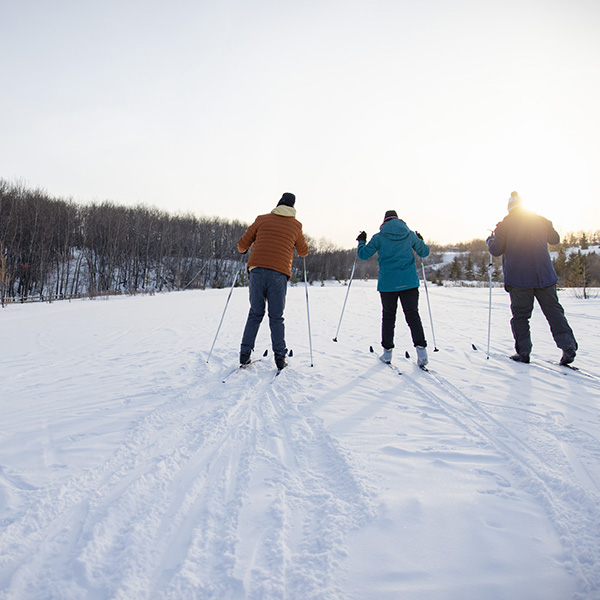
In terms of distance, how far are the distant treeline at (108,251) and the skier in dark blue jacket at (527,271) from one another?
1350 cm

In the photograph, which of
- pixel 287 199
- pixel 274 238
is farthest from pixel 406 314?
pixel 287 199

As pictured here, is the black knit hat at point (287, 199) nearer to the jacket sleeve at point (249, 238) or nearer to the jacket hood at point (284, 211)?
the jacket hood at point (284, 211)

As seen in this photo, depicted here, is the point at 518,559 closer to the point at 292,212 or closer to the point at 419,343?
the point at 419,343

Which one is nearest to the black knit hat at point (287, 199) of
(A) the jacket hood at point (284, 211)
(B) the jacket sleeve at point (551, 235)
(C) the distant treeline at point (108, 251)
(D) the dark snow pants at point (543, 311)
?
(A) the jacket hood at point (284, 211)

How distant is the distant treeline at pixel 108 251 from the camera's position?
2566 centimetres

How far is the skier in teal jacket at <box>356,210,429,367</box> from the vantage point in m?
4.18

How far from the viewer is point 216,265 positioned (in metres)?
46.9

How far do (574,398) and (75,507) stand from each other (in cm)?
393

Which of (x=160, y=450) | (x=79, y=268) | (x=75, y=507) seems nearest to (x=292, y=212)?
(x=160, y=450)

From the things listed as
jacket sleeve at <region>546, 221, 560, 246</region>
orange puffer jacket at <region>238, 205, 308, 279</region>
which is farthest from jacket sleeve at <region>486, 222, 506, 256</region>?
orange puffer jacket at <region>238, 205, 308, 279</region>

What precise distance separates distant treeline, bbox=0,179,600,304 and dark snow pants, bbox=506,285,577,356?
13630 mm

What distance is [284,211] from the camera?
4.06 meters

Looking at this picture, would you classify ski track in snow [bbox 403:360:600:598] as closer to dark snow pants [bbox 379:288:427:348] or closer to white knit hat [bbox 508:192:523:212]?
dark snow pants [bbox 379:288:427:348]

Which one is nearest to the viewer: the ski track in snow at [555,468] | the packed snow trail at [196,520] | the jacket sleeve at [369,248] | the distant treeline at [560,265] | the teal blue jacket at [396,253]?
the packed snow trail at [196,520]
